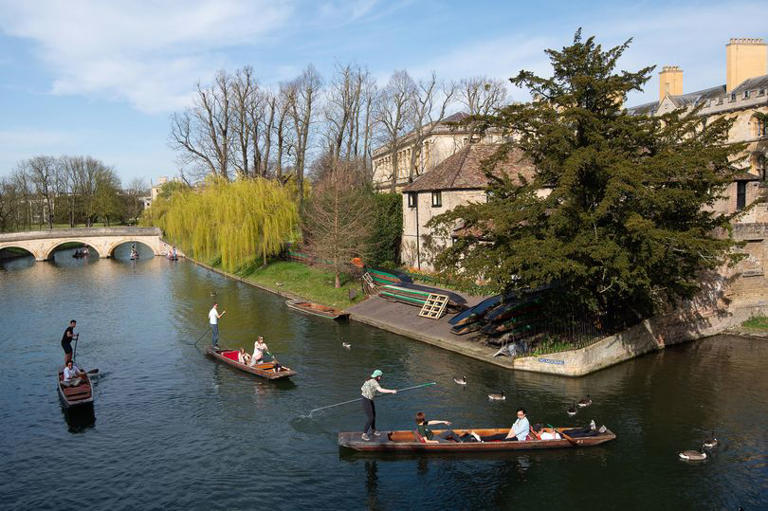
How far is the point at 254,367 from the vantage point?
2294cm

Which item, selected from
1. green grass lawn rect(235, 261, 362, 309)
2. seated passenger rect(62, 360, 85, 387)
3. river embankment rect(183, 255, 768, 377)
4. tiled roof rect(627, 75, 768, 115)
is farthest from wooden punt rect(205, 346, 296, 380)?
tiled roof rect(627, 75, 768, 115)

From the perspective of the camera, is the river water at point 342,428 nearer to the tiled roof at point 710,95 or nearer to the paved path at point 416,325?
the paved path at point 416,325

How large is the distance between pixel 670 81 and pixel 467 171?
3613 cm

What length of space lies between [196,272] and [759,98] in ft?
175

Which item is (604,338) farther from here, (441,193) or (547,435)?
(441,193)

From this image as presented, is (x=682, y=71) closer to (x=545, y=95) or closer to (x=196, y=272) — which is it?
(x=545, y=95)

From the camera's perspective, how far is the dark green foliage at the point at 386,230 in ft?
142

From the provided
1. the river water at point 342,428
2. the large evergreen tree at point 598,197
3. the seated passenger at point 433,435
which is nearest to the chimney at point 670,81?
the river water at point 342,428

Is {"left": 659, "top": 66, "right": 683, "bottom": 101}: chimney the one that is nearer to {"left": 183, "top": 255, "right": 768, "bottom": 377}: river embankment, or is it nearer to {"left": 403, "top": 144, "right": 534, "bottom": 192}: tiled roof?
{"left": 403, "top": 144, "right": 534, "bottom": 192}: tiled roof

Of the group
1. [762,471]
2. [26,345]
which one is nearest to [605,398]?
[762,471]

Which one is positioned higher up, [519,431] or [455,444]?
[519,431]

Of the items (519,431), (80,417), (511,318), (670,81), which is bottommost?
(80,417)

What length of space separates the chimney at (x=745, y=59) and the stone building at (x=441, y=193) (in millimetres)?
28990

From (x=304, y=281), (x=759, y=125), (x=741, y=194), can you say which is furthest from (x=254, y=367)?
(x=759, y=125)
